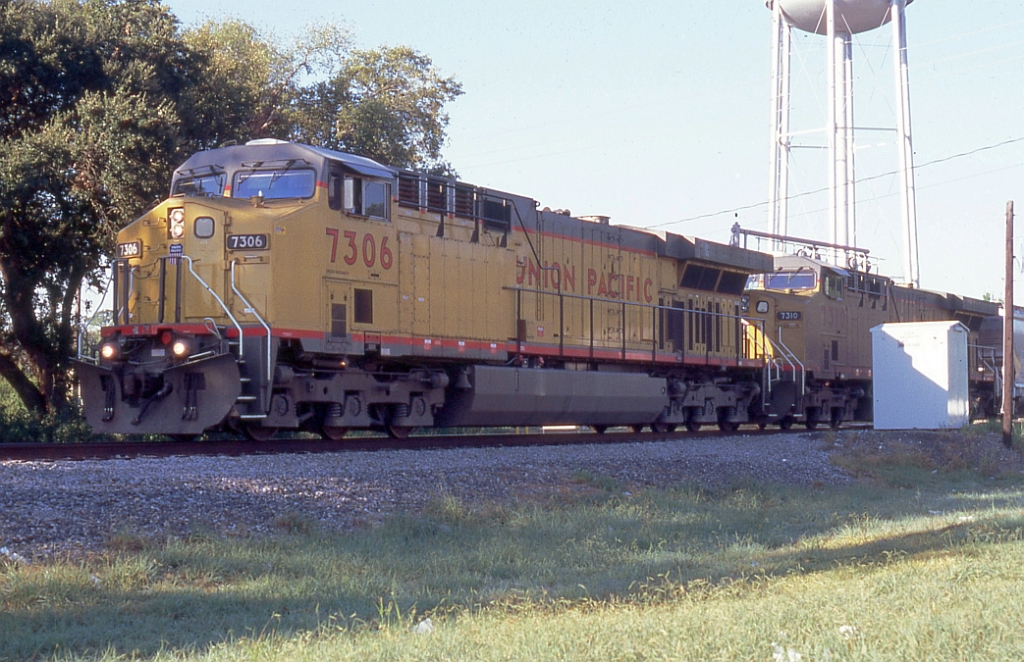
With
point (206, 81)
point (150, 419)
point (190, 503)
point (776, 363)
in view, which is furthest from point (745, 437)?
point (206, 81)

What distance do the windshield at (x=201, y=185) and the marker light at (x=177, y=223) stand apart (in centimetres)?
44

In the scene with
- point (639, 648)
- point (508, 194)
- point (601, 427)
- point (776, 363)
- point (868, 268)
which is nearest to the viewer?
point (639, 648)

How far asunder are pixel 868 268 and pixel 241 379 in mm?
19880

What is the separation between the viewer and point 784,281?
23906mm

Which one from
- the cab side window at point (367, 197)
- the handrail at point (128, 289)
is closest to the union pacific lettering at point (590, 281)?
the cab side window at point (367, 197)

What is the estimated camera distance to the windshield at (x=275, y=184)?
42.0 feet

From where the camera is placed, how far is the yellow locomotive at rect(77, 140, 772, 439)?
12320 mm

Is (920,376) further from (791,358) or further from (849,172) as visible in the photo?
(849,172)

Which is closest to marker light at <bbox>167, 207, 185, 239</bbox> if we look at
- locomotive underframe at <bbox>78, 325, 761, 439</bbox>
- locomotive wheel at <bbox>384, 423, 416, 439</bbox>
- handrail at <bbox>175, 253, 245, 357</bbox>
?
handrail at <bbox>175, 253, 245, 357</bbox>

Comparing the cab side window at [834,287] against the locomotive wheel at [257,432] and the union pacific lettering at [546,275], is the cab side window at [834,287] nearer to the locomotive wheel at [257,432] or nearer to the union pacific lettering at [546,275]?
the union pacific lettering at [546,275]

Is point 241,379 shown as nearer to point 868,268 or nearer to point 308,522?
point 308,522

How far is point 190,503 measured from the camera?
8539 millimetres

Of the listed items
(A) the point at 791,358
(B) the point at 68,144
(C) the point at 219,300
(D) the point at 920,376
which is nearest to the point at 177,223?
(C) the point at 219,300

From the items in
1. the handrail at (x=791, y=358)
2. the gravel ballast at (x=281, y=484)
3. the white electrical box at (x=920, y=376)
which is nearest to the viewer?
the gravel ballast at (x=281, y=484)
